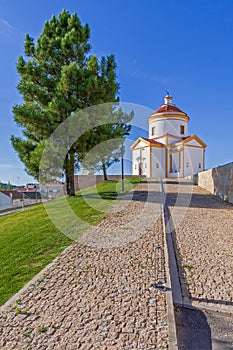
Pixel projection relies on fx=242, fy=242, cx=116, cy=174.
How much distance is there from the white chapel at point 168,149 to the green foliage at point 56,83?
1767 centimetres

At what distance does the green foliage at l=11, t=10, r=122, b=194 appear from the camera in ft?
33.1

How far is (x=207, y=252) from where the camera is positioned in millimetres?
4578

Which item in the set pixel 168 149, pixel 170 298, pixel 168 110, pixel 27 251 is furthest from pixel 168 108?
pixel 170 298

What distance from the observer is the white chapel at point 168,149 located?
28.1 metres

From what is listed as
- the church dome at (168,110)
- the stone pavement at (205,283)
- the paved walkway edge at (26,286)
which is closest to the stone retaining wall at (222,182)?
the stone pavement at (205,283)

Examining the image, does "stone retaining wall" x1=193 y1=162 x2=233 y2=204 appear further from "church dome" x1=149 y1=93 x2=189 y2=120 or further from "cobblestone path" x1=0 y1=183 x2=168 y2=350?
"church dome" x1=149 y1=93 x2=189 y2=120

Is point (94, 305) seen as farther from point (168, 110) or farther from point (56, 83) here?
point (168, 110)

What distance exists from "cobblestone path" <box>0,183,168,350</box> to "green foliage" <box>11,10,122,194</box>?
6.74 m

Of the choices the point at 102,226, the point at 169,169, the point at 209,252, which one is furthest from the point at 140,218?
the point at 169,169

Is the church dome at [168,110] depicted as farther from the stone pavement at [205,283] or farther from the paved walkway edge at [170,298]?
the paved walkway edge at [170,298]

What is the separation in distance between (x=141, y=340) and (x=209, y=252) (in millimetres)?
2840

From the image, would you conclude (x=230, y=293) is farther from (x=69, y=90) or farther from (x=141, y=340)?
(x=69, y=90)

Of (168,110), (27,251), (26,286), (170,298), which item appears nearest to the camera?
(170,298)

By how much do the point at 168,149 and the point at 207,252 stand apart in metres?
25.3
